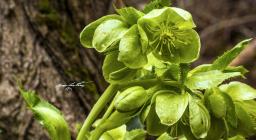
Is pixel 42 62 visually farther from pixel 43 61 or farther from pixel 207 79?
pixel 207 79

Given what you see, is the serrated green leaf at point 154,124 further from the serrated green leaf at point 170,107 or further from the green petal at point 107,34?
the green petal at point 107,34

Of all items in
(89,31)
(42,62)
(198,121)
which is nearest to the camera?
(198,121)

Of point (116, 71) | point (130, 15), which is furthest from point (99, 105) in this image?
point (130, 15)

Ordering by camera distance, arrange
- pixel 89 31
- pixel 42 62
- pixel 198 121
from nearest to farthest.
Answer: pixel 198 121 < pixel 89 31 < pixel 42 62

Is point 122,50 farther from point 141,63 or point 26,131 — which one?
point 26,131

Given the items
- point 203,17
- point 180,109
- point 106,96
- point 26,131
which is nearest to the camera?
point 180,109

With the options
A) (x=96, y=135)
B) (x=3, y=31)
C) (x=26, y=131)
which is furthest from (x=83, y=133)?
(x=3, y=31)

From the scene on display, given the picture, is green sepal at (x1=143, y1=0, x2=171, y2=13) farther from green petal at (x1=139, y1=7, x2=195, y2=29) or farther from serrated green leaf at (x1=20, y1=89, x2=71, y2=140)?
serrated green leaf at (x1=20, y1=89, x2=71, y2=140)
